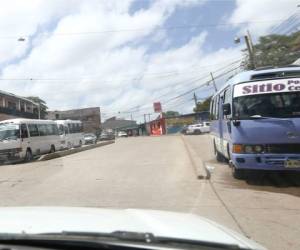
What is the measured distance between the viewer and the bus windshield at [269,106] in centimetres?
1277

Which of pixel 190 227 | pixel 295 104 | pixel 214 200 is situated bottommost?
pixel 214 200

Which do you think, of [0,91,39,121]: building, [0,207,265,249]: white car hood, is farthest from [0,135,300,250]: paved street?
[0,91,39,121]: building

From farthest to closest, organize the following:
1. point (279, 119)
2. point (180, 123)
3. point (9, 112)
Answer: point (180, 123), point (9, 112), point (279, 119)

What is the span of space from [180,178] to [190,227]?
1171cm

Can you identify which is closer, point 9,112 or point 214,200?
point 214,200

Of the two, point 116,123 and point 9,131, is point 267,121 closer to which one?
point 9,131

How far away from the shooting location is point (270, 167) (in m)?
12.8

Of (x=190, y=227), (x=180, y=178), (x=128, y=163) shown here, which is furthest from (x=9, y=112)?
(x=190, y=227)

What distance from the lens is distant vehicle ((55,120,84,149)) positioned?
143 feet

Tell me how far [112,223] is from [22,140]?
2749 centimetres

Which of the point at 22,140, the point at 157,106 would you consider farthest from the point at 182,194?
the point at 157,106

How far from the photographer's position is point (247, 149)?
42.6 ft

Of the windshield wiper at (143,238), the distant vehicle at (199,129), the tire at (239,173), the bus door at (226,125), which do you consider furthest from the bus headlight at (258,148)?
the distant vehicle at (199,129)

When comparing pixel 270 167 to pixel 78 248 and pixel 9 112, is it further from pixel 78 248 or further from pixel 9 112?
pixel 9 112
